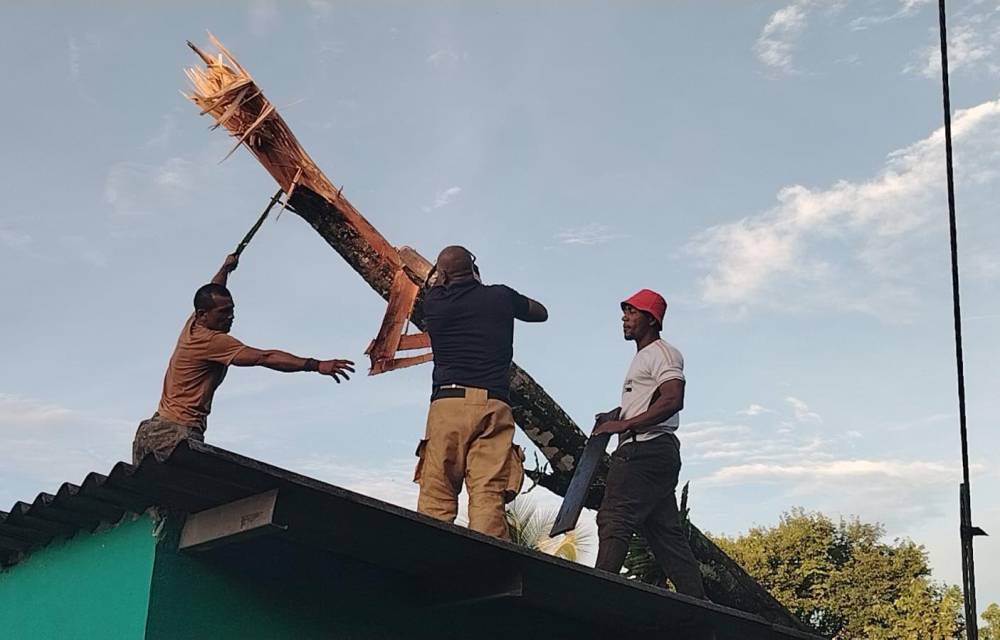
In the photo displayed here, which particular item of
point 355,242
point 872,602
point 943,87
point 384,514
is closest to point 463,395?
point 384,514

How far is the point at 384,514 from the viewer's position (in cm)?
443

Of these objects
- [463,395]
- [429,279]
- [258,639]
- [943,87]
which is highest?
[943,87]

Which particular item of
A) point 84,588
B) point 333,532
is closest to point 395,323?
point 84,588

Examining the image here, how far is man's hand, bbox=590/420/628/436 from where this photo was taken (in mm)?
6141

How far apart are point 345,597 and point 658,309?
235 centimetres

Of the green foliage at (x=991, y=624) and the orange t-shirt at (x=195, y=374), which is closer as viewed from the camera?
the orange t-shirt at (x=195, y=374)

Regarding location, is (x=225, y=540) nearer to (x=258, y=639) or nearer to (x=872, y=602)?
(x=258, y=639)

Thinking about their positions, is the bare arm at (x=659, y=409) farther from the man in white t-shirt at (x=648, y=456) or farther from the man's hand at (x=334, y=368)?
the man's hand at (x=334, y=368)

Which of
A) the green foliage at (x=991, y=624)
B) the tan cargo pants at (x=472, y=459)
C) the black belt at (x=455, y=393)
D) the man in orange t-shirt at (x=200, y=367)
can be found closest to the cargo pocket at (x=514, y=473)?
the tan cargo pants at (x=472, y=459)

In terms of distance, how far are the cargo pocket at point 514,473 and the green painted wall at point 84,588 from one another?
1.89m

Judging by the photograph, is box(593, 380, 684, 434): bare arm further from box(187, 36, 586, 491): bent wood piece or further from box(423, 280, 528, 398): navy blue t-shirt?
box(187, 36, 586, 491): bent wood piece

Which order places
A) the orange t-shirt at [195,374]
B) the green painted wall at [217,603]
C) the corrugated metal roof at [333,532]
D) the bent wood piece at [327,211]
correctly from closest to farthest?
the corrugated metal roof at [333,532] → the green painted wall at [217,603] → the orange t-shirt at [195,374] → the bent wood piece at [327,211]

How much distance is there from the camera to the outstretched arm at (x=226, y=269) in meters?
6.73

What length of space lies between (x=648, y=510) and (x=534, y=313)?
1.21 metres
